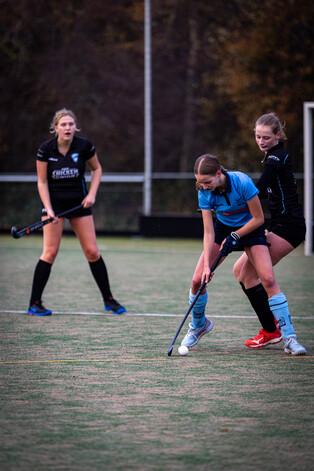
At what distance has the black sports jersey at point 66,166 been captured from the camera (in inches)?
281

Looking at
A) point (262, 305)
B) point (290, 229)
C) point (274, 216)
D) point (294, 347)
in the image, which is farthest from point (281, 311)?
point (274, 216)

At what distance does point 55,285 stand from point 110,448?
20.7 ft

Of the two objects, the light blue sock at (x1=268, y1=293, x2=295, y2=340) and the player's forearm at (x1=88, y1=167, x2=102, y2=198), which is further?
the player's forearm at (x1=88, y1=167, x2=102, y2=198)

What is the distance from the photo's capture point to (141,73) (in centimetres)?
3177

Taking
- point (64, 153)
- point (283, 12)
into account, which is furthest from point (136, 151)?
point (64, 153)

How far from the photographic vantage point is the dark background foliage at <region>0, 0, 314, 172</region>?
84.7 feet

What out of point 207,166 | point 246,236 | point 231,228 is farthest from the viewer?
point 231,228

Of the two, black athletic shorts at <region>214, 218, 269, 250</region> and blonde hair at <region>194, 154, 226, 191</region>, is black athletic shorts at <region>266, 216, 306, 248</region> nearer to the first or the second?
black athletic shorts at <region>214, 218, 269, 250</region>

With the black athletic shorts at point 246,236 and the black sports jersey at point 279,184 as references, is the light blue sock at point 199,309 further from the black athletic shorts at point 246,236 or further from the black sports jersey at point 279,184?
the black sports jersey at point 279,184

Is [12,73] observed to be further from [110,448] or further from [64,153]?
[110,448]

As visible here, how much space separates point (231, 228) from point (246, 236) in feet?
0.56

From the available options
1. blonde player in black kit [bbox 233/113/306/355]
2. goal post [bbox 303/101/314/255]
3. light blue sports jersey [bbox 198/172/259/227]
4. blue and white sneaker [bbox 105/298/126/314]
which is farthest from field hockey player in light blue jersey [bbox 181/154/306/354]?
goal post [bbox 303/101/314/255]

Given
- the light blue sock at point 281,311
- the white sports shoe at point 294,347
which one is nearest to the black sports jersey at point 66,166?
the light blue sock at point 281,311

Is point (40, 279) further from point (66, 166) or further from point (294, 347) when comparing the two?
point (294, 347)
